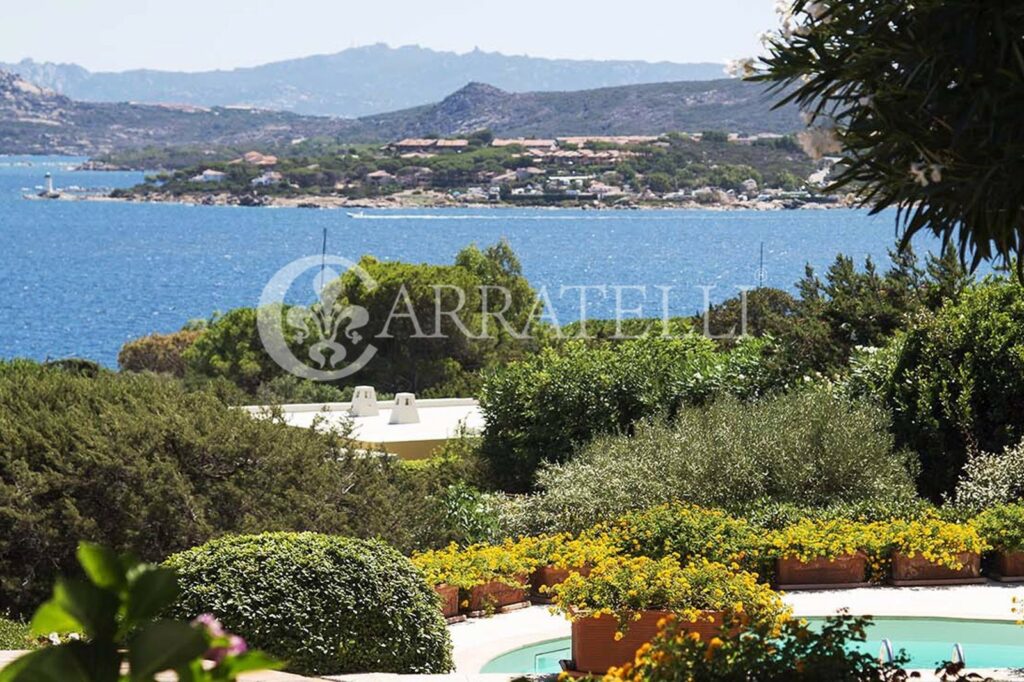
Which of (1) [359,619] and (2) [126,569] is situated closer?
(2) [126,569]

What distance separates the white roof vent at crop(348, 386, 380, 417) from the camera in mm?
24438

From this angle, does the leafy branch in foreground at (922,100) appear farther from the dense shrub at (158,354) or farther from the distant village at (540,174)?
the distant village at (540,174)

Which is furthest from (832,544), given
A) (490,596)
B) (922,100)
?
(922,100)

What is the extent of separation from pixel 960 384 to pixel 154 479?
8.15 meters

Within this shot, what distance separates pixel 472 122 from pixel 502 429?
494 ft

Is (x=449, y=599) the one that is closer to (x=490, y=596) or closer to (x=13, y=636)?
(x=490, y=596)

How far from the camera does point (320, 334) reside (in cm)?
3959

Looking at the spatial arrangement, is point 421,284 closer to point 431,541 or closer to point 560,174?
point 431,541

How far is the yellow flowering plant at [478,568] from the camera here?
10.0 meters

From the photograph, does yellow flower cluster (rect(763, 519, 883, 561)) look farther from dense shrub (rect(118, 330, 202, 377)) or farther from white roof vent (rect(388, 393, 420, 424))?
dense shrub (rect(118, 330, 202, 377))

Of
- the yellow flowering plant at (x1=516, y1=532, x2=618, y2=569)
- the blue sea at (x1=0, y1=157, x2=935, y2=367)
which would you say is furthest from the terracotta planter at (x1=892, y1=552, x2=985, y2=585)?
the blue sea at (x1=0, y1=157, x2=935, y2=367)

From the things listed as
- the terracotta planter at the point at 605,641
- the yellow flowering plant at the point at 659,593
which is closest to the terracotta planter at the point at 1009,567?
the yellow flowering plant at the point at 659,593

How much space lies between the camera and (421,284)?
36.2 m

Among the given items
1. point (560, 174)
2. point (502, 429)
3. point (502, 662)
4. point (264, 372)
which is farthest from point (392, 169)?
point (502, 662)
